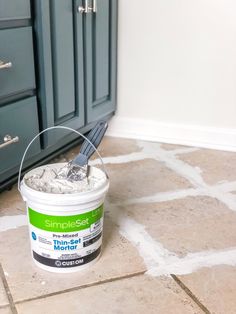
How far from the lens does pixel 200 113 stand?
2.10 m

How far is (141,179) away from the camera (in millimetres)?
1719

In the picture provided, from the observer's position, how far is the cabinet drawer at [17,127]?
4.56ft

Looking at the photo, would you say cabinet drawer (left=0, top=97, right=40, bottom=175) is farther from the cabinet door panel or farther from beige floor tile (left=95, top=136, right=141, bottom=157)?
beige floor tile (left=95, top=136, right=141, bottom=157)

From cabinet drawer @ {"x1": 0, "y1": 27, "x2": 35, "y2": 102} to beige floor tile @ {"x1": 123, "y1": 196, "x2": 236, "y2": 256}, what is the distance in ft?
1.87

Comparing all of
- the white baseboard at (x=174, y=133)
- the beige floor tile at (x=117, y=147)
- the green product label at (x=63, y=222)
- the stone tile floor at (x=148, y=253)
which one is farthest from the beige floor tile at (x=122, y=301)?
the white baseboard at (x=174, y=133)

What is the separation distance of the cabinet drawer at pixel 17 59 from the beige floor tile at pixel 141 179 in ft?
1.66

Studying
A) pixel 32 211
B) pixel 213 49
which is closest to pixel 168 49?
pixel 213 49

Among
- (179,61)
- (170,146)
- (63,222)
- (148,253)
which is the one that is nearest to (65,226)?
(63,222)

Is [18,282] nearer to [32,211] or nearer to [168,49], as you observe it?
[32,211]

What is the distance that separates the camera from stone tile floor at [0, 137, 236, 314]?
1035 millimetres

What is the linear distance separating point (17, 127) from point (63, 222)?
514 millimetres

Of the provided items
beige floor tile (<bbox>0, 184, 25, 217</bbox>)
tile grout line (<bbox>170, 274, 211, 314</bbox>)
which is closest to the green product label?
tile grout line (<bbox>170, 274, 211, 314</bbox>)

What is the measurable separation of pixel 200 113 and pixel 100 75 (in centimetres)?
53

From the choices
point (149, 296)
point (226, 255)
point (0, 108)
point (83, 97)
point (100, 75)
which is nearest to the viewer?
point (149, 296)
